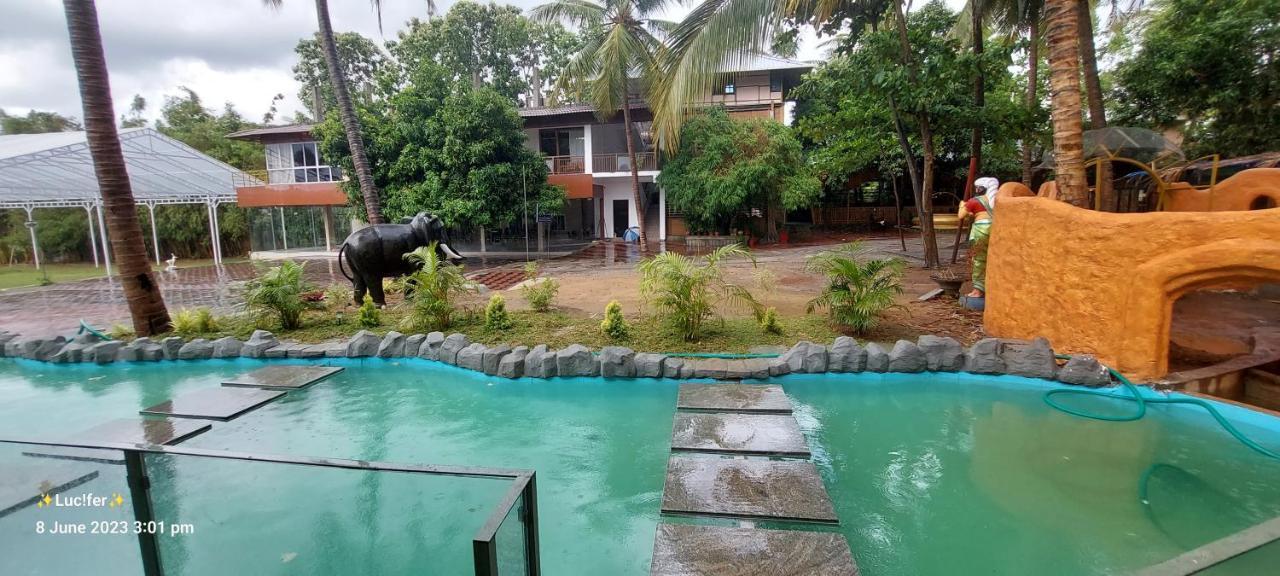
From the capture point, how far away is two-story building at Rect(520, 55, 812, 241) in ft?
58.4

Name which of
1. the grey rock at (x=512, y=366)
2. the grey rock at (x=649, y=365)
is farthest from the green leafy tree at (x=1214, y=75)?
the grey rock at (x=512, y=366)

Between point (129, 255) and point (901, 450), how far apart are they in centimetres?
815

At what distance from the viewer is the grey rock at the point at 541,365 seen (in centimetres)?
542

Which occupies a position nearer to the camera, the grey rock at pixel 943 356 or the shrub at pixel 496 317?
A: the grey rock at pixel 943 356

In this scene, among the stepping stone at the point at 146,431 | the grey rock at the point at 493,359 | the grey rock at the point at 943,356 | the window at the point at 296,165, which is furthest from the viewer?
the window at the point at 296,165

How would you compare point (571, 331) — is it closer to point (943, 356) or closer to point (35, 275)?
point (943, 356)

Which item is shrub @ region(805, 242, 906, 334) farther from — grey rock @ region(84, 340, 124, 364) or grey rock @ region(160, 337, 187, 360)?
grey rock @ region(84, 340, 124, 364)

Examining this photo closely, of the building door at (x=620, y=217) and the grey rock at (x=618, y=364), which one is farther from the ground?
the building door at (x=620, y=217)

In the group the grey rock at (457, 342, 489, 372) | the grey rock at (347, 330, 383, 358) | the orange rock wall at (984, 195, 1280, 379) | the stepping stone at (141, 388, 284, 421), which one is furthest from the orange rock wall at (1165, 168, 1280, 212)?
the stepping stone at (141, 388, 284, 421)

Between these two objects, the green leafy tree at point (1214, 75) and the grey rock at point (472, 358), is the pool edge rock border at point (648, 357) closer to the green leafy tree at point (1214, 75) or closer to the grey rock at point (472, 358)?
the grey rock at point (472, 358)

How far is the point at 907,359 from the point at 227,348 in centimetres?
727

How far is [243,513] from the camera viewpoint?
89.6 inches

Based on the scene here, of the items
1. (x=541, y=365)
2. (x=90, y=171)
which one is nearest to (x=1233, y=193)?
(x=541, y=365)

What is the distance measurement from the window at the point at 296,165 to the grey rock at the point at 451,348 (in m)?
15.4
